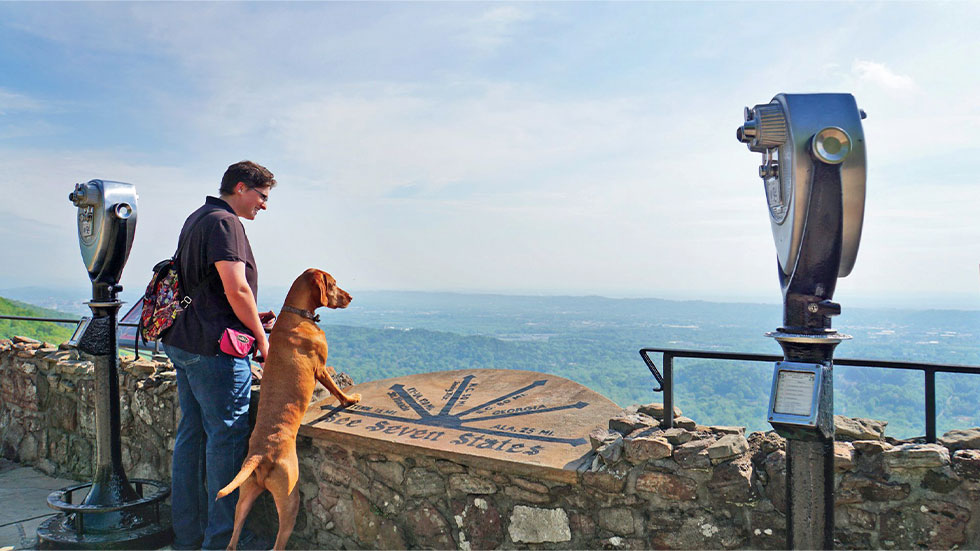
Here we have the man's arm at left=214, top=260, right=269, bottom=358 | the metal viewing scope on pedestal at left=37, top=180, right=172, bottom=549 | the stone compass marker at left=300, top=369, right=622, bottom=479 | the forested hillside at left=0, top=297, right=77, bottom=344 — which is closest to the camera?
the stone compass marker at left=300, top=369, right=622, bottom=479

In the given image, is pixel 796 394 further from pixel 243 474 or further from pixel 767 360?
pixel 243 474

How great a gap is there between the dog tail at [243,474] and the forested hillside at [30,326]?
5.32m

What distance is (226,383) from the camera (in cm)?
366

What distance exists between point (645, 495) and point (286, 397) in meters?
1.92

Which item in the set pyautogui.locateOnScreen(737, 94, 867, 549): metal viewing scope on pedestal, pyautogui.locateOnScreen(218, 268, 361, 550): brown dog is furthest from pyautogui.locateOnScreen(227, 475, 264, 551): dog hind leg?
pyautogui.locateOnScreen(737, 94, 867, 549): metal viewing scope on pedestal

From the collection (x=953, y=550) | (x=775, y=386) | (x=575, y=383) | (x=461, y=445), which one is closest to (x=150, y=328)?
(x=461, y=445)

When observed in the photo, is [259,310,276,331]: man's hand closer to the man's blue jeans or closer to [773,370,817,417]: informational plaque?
the man's blue jeans

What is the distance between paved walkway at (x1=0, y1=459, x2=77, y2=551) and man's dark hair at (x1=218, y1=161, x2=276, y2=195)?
2.51 metres

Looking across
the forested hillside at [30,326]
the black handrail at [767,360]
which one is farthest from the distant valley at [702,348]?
the forested hillside at [30,326]

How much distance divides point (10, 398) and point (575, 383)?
5.30 metres

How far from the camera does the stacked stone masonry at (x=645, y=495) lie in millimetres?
2703

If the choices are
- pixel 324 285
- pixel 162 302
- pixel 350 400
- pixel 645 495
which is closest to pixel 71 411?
pixel 162 302

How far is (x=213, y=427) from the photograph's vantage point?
12.0ft

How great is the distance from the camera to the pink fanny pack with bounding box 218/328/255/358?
11.8 feet
